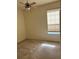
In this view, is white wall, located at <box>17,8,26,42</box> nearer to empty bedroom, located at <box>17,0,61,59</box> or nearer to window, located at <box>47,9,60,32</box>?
empty bedroom, located at <box>17,0,61,59</box>

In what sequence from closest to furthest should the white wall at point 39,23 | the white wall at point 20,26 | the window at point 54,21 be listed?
the white wall at point 20,26 < the white wall at point 39,23 < the window at point 54,21

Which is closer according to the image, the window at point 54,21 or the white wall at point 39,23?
the white wall at point 39,23

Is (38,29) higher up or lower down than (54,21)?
lower down

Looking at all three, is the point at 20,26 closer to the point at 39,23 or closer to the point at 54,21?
the point at 39,23

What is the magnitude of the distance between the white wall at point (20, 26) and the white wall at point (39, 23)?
56 millimetres

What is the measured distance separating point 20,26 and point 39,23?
259mm

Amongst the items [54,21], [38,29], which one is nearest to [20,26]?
[38,29]

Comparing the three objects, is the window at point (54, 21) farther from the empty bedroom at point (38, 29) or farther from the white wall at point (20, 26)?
the white wall at point (20, 26)

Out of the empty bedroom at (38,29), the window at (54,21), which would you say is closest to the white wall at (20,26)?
the empty bedroom at (38,29)

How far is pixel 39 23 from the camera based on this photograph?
1338 millimetres

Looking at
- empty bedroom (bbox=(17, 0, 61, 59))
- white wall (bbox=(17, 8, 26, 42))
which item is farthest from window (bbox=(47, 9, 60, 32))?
white wall (bbox=(17, 8, 26, 42))

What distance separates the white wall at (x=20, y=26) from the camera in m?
1.18
